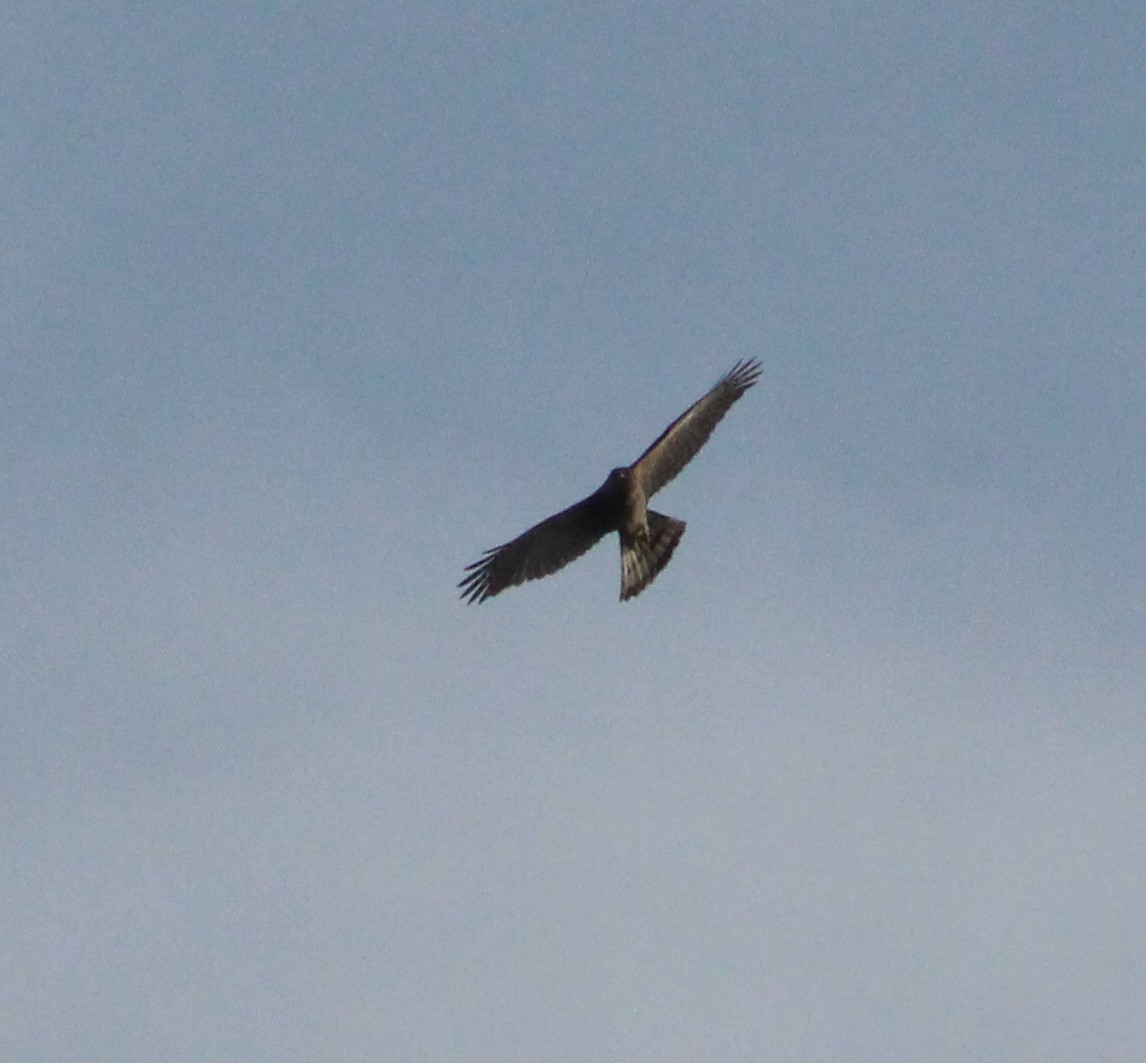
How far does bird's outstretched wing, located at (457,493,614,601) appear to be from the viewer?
1697cm

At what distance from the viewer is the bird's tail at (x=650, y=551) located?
55.5 ft

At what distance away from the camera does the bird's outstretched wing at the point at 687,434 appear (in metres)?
17.0

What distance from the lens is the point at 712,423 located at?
1759cm

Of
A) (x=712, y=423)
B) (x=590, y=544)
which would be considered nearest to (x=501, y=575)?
(x=590, y=544)

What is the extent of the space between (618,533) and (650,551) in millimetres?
328

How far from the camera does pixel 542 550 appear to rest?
17.1 meters

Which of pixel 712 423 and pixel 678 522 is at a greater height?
pixel 712 423

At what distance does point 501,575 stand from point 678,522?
5.40ft

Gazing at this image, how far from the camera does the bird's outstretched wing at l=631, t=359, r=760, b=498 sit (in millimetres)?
16953

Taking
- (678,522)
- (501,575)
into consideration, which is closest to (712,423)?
(678,522)

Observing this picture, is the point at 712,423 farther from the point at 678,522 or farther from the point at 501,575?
the point at 501,575

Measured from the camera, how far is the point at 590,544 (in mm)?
17125

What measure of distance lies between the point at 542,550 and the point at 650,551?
3.17 ft

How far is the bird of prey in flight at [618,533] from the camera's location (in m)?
16.8
